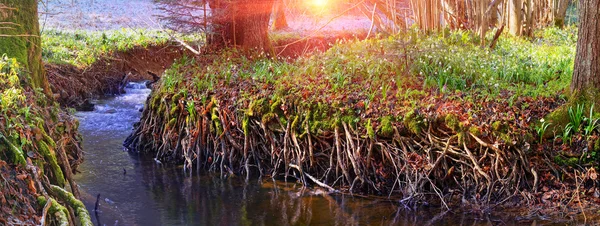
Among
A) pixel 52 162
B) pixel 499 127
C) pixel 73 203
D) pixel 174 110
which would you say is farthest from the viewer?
pixel 174 110

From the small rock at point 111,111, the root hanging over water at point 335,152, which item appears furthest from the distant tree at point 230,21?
the small rock at point 111,111

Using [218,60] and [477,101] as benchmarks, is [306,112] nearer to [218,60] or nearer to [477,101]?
[477,101]

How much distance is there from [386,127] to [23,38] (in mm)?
4781

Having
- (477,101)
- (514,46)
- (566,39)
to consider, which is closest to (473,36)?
(514,46)

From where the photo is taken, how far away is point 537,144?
7590mm

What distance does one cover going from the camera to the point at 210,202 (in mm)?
8445

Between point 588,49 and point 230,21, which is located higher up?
point 230,21

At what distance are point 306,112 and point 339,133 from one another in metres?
0.66

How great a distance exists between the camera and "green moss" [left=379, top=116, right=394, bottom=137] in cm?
827

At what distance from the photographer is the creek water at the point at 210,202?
24.8 feet

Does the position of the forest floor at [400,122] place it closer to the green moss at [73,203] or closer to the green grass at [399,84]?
the green grass at [399,84]

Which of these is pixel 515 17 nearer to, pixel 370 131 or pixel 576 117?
pixel 576 117

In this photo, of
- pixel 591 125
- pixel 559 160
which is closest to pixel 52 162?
pixel 559 160

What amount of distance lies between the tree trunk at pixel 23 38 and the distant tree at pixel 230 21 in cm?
411
